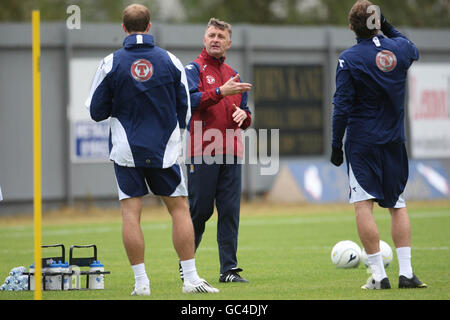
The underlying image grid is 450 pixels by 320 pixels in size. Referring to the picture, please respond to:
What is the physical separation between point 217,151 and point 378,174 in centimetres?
182

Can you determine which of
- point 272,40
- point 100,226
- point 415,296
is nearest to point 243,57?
point 272,40

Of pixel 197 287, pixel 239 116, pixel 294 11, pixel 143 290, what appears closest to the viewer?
pixel 143 290

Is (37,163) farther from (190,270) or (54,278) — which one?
(54,278)

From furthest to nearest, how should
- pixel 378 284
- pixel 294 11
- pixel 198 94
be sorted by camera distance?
pixel 294 11
pixel 198 94
pixel 378 284

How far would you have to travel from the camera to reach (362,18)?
8156mm

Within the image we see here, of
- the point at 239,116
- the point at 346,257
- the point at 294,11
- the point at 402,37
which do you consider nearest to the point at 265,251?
the point at 346,257

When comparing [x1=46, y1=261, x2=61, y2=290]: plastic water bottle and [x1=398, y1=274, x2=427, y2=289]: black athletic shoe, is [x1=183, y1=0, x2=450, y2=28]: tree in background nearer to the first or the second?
[x1=46, y1=261, x2=61, y2=290]: plastic water bottle

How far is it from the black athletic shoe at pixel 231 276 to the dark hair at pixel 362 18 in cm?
268

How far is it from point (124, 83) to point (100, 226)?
10985 millimetres

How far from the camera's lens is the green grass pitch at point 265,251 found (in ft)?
26.4

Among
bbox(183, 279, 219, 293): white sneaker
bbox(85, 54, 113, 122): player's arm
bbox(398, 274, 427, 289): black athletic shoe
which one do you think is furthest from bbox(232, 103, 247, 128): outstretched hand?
bbox(398, 274, 427, 289): black athletic shoe

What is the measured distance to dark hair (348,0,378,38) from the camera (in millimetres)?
8125

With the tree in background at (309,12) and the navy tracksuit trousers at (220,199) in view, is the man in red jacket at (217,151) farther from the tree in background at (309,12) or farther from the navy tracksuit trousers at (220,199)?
the tree in background at (309,12)

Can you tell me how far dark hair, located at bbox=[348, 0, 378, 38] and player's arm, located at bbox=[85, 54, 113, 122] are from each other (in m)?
2.20
